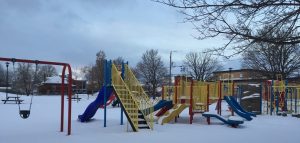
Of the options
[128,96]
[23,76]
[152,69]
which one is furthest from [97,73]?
[128,96]

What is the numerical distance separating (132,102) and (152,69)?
58324 mm

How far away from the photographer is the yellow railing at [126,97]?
1293 centimetres

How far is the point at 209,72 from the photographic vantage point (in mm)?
70562

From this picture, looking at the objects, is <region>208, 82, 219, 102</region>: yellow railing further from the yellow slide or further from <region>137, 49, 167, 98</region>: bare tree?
<region>137, 49, 167, 98</region>: bare tree

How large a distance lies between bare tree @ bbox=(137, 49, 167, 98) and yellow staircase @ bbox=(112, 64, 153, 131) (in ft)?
179

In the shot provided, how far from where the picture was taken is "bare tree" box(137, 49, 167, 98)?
233 feet

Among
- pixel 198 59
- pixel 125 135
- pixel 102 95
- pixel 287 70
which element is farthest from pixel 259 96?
pixel 198 59

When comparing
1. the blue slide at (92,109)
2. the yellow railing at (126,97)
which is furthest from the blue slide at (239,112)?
the blue slide at (92,109)

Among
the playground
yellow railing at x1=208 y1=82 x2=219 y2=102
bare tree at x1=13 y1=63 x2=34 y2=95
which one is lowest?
the playground

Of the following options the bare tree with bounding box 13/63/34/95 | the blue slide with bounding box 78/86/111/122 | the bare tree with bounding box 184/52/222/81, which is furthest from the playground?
the bare tree with bounding box 184/52/222/81

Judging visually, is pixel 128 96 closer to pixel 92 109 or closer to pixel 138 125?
pixel 138 125

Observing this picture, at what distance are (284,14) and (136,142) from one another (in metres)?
5.38

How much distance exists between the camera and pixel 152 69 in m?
72.0

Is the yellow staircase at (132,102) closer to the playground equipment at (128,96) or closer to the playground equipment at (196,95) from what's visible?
the playground equipment at (128,96)
